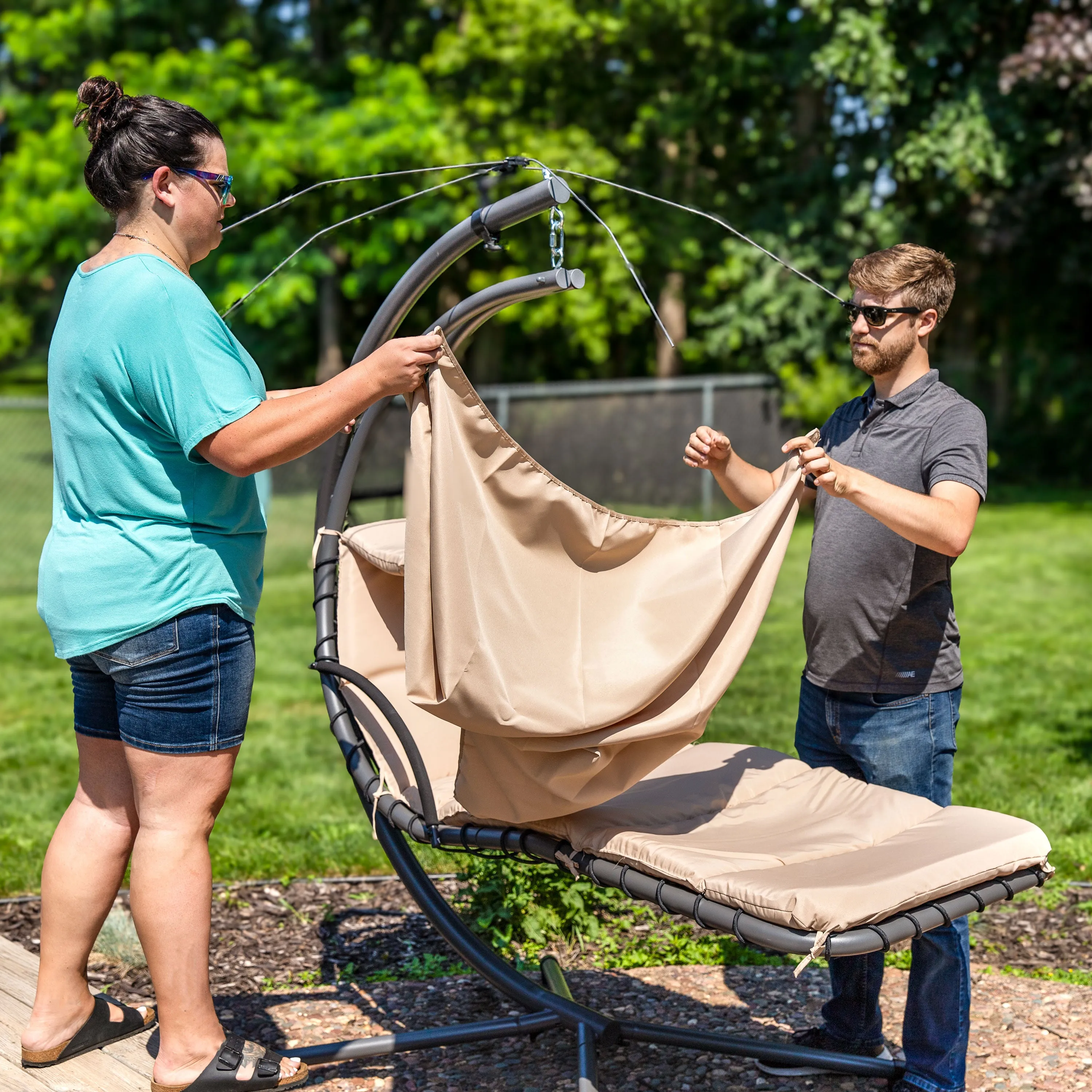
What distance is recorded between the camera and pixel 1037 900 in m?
4.24

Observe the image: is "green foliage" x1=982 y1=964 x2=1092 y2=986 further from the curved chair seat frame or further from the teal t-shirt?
the teal t-shirt

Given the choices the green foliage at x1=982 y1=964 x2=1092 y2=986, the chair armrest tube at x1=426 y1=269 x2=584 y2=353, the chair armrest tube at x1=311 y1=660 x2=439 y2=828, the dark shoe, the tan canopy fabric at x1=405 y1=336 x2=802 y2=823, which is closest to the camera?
the tan canopy fabric at x1=405 y1=336 x2=802 y2=823

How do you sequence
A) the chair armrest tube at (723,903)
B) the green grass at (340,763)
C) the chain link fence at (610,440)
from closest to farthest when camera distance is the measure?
the chair armrest tube at (723,903)
the green grass at (340,763)
the chain link fence at (610,440)

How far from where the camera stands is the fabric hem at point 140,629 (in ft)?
7.80

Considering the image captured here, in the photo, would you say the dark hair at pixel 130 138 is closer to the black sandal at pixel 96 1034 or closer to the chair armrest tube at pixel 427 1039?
the black sandal at pixel 96 1034

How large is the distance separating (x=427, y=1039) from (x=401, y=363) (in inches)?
63.8

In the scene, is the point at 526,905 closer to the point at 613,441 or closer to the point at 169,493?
the point at 169,493

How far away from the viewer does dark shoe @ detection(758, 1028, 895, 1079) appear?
3.02 m

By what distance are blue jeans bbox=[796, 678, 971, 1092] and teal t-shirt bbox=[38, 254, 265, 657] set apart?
4.65 feet

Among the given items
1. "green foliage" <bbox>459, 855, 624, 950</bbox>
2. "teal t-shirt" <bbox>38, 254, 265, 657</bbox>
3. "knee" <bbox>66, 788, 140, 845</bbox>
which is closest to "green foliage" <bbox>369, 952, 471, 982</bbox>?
"green foliage" <bbox>459, 855, 624, 950</bbox>

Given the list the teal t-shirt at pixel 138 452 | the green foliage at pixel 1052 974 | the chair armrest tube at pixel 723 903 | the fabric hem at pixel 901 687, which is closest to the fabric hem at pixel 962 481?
the fabric hem at pixel 901 687


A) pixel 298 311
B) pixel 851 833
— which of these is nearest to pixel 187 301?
pixel 851 833

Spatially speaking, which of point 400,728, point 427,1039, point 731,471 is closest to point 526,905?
point 427,1039

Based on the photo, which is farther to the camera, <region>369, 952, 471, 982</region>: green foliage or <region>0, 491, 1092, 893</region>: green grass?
<region>0, 491, 1092, 893</region>: green grass
